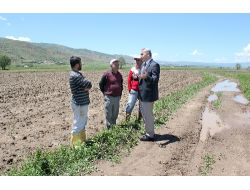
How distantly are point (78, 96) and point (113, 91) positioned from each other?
1.58 meters

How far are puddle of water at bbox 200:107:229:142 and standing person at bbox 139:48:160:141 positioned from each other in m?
1.61

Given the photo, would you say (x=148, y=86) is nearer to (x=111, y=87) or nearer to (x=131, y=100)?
(x=111, y=87)

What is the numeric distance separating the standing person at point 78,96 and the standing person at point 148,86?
1.60 meters

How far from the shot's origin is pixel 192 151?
8953 mm

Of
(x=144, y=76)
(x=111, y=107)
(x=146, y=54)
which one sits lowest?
(x=111, y=107)

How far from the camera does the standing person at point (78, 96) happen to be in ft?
27.5

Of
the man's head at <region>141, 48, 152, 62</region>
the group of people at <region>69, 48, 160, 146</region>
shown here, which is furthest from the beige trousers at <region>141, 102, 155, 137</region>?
the man's head at <region>141, 48, 152, 62</region>

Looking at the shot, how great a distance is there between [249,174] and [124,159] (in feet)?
8.17

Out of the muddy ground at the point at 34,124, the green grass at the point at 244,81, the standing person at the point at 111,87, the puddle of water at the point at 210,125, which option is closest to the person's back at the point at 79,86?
the standing person at the point at 111,87

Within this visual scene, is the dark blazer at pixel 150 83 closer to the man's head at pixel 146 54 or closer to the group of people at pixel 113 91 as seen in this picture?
the group of people at pixel 113 91

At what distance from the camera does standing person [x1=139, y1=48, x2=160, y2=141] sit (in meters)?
9.34

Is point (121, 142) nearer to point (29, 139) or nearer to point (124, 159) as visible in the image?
point (124, 159)

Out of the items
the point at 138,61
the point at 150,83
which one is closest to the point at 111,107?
the point at 150,83
